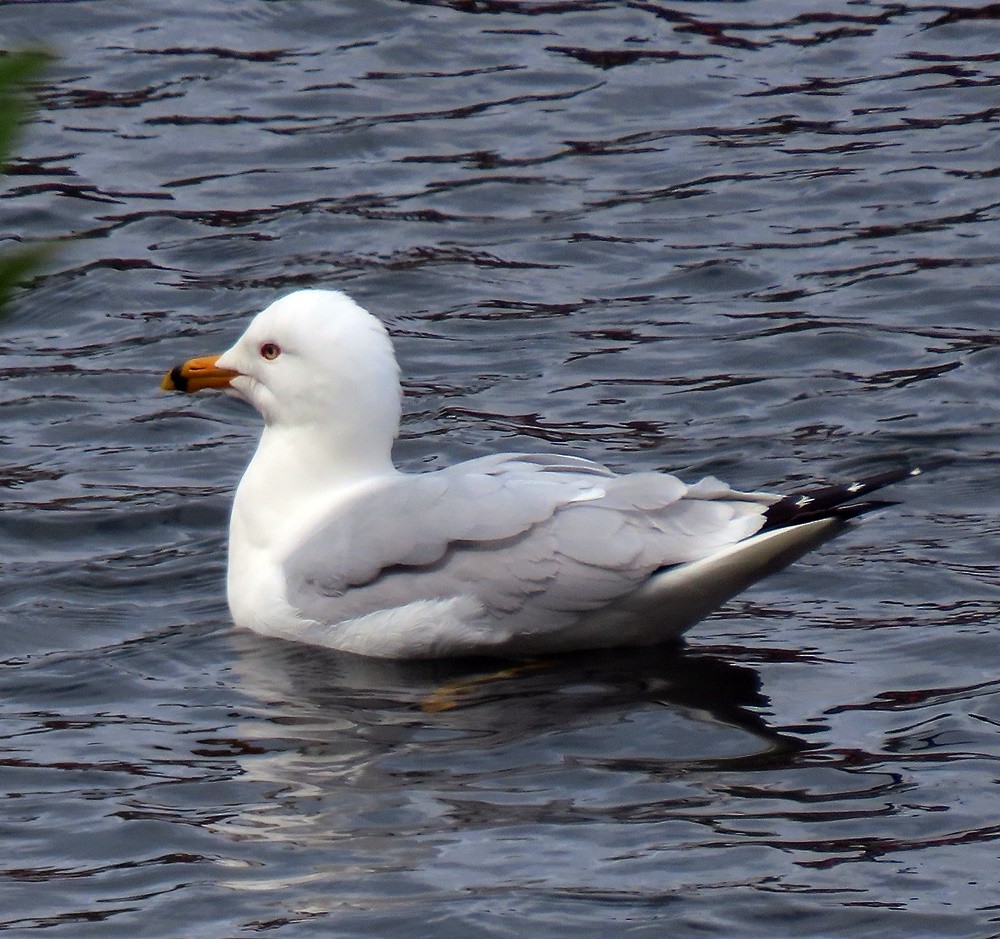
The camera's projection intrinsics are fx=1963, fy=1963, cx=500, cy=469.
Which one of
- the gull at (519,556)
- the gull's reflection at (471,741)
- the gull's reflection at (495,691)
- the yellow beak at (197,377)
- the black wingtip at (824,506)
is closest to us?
the gull's reflection at (471,741)

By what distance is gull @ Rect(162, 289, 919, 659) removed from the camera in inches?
230

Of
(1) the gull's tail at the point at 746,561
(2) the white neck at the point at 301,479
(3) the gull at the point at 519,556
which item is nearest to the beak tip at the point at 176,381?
(2) the white neck at the point at 301,479

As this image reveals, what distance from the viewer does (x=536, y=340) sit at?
9.25 metres

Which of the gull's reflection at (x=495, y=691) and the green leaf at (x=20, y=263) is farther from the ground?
the green leaf at (x=20, y=263)

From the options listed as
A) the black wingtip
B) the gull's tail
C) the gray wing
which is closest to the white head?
the gray wing

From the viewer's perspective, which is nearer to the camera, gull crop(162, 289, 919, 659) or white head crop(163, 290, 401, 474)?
gull crop(162, 289, 919, 659)

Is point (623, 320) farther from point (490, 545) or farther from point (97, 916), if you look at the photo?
point (97, 916)

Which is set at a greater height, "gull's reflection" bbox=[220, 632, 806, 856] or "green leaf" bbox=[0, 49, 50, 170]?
"green leaf" bbox=[0, 49, 50, 170]

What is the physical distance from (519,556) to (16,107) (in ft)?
13.7

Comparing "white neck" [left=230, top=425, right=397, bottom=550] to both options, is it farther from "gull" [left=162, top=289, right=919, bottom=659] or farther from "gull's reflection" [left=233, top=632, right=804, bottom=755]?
"gull's reflection" [left=233, top=632, right=804, bottom=755]

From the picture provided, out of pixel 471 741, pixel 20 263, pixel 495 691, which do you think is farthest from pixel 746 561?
pixel 20 263

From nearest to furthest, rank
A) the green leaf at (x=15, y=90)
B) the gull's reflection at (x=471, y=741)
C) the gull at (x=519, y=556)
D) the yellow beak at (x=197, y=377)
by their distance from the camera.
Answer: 1. the green leaf at (x=15, y=90)
2. the gull's reflection at (x=471, y=741)
3. the gull at (x=519, y=556)
4. the yellow beak at (x=197, y=377)

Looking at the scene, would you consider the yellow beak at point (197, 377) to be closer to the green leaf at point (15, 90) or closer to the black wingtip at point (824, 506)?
the black wingtip at point (824, 506)

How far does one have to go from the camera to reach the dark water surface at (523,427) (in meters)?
4.67
